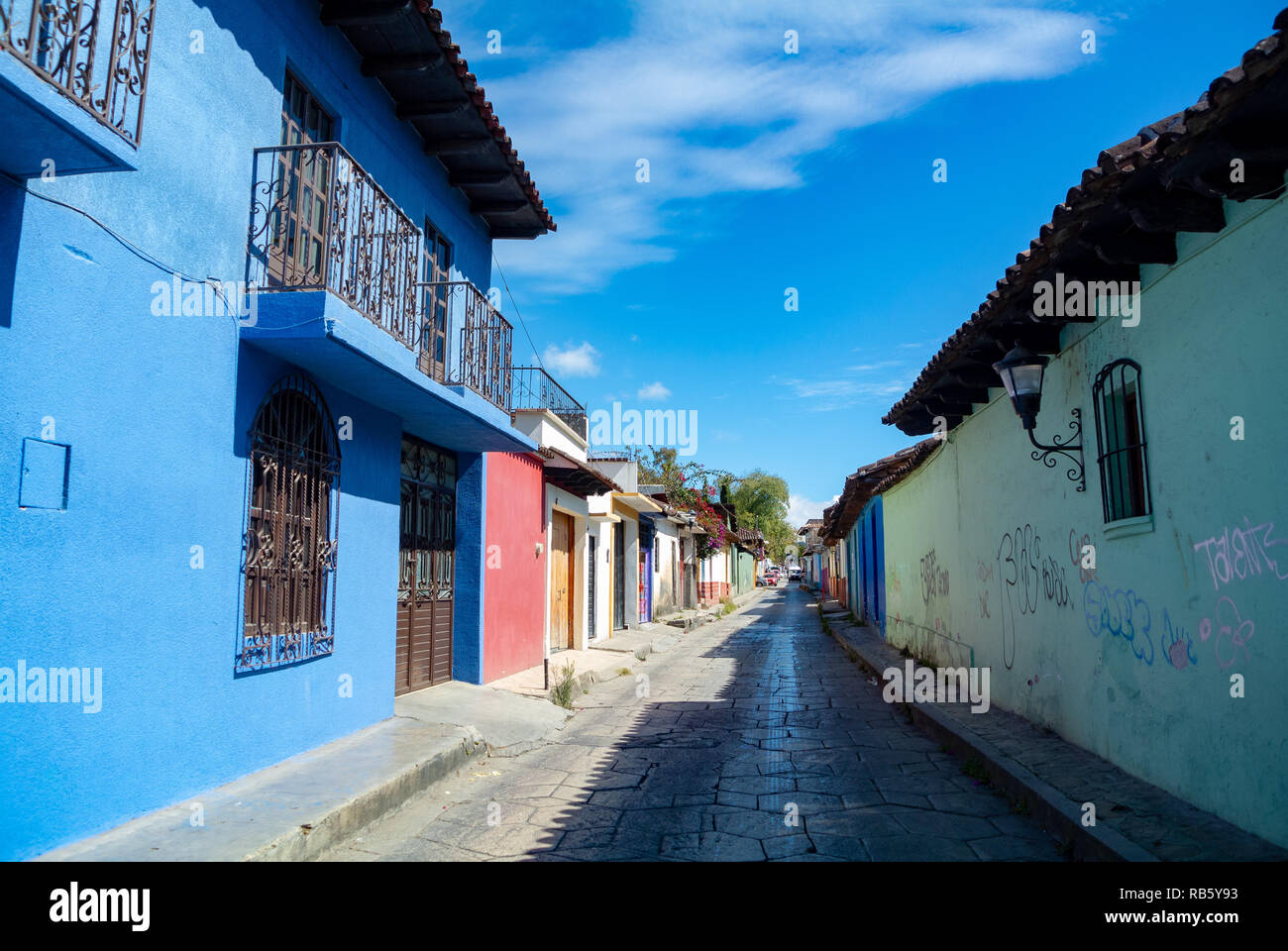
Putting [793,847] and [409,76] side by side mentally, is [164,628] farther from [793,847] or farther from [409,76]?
[409,76]

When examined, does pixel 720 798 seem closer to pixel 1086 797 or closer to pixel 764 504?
pixel 1086 797

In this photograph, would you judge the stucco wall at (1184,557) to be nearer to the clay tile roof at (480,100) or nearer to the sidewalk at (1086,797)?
the sidewalk at (1086,797)

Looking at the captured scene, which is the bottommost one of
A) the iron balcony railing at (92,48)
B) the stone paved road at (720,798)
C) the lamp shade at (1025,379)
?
the stone paved road at (720,798)

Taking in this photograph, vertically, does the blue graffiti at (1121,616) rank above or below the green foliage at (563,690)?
above

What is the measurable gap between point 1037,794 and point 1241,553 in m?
1.98

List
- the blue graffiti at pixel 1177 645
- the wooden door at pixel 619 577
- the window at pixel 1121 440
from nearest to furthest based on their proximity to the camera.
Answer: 1. the blue graffiti at pixel 1177 645
2. the window at pixel 1121 440
3. the wooden door at pixel 619 577

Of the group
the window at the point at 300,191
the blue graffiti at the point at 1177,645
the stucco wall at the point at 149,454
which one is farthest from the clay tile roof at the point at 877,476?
the stucco wall at the point at 149,454

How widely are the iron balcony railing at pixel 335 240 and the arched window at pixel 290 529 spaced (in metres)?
0.85

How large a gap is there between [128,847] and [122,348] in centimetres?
259

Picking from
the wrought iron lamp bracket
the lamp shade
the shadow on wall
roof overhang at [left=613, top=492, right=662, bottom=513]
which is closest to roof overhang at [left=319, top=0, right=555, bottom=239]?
the shadow on wall

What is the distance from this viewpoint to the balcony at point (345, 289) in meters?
5.89

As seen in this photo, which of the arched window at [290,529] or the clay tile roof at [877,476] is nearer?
the arched window at [290,529]

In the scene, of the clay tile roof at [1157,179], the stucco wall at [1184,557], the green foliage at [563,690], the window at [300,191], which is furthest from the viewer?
the green foliage at [563,690]

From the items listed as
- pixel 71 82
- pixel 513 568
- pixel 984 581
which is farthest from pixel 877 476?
pixel 71 82
